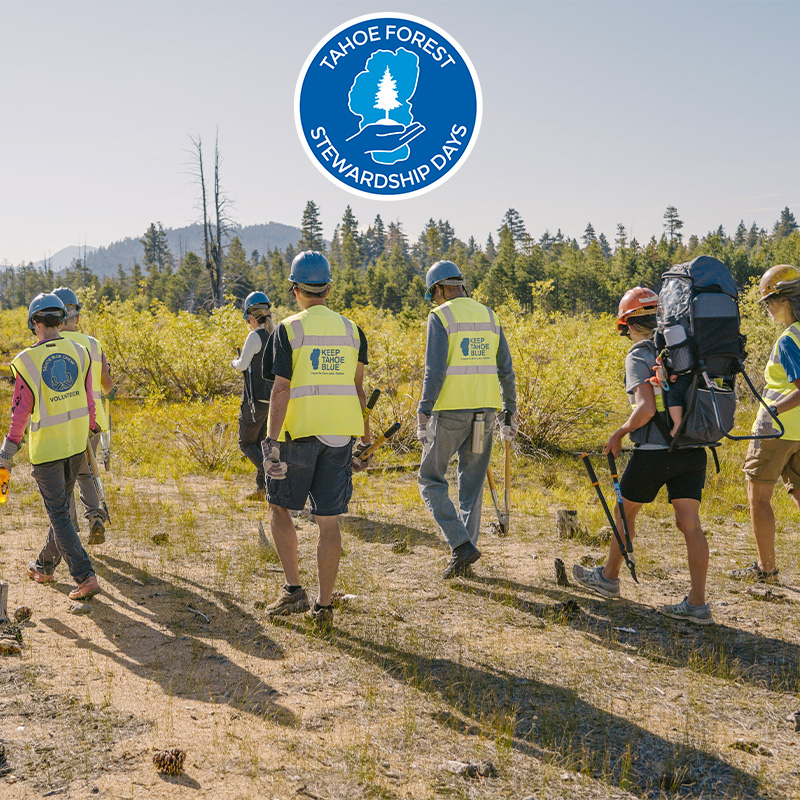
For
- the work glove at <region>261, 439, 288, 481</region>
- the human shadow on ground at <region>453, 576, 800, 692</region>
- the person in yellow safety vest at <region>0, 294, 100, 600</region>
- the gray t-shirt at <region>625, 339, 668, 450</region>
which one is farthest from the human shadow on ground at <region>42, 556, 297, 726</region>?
the gray t-shirt at <region>625, 339, 668, 450</region>

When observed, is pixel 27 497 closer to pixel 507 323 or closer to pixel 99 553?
pixel 99 553

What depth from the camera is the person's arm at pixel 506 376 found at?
18.1ft

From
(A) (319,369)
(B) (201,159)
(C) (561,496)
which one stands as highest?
(B) (201,159)

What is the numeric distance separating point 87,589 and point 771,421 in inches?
196

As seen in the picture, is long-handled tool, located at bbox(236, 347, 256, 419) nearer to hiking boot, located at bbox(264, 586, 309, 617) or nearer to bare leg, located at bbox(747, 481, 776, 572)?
hiking boot, located at bbox(264, 586, 309, 617)

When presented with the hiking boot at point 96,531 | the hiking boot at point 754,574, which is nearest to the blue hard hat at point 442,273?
the hiking boot at point 96,531

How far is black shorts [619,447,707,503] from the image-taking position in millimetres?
4309

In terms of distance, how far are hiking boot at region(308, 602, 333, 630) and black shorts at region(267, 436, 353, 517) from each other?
0.64 metres

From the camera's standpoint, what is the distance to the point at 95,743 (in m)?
3.07

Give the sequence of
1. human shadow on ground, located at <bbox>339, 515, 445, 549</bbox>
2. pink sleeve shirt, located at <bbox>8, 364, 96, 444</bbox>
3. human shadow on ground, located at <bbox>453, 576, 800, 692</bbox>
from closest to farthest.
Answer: human shadow on ground, located at <bbox>453, 576, 800, 692</bbox> → pink sleeve shirt, located at <bbox>8, 364, 96, 444</bbox> → human shadow on ground, located at <bbox>339, 515, 445, 549</bbox>

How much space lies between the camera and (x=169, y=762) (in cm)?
285

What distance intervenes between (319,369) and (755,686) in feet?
9.91

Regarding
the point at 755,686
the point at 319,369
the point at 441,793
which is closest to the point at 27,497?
the point at 319,369

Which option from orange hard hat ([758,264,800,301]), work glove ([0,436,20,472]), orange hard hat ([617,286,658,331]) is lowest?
work glove ([0,436,20,472])
